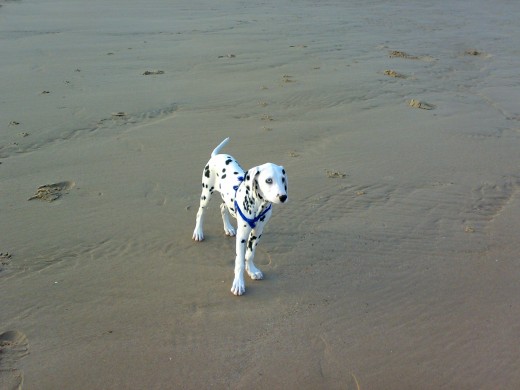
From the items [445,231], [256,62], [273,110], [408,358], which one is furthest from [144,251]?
[256,62]

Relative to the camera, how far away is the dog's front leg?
4.39 m

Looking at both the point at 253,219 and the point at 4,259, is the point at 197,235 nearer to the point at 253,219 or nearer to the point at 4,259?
the point at 253,219

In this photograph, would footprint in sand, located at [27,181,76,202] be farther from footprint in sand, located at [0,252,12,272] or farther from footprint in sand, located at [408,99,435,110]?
footprint in sand, located at [408,99,435,110]

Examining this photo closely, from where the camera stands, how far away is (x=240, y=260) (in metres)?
4.47

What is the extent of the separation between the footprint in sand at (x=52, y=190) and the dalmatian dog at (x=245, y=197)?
1836mm

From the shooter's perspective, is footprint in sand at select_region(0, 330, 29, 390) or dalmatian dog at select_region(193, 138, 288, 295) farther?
dalmatian dog at select_region(193, 138, 288, 295)

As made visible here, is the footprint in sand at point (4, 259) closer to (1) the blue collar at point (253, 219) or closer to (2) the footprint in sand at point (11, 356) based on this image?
(2) the footprint in sand at point (11, 356)

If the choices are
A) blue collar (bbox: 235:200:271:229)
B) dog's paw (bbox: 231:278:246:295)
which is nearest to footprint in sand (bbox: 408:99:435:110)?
blue collar (bbox: 235:200:271:229)

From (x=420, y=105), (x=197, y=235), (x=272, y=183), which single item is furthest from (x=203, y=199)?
(x=420, y=105)

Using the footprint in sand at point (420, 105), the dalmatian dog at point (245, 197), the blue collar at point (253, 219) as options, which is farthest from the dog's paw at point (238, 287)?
the footprint in sand at point (420, 105)

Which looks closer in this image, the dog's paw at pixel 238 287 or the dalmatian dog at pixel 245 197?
the dalmatian dog at pixel 245 197

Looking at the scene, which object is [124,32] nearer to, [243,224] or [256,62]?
[256,62]

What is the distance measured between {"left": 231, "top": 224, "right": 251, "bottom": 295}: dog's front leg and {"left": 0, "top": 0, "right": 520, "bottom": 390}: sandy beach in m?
0.11

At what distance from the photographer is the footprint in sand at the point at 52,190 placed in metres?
5.89
